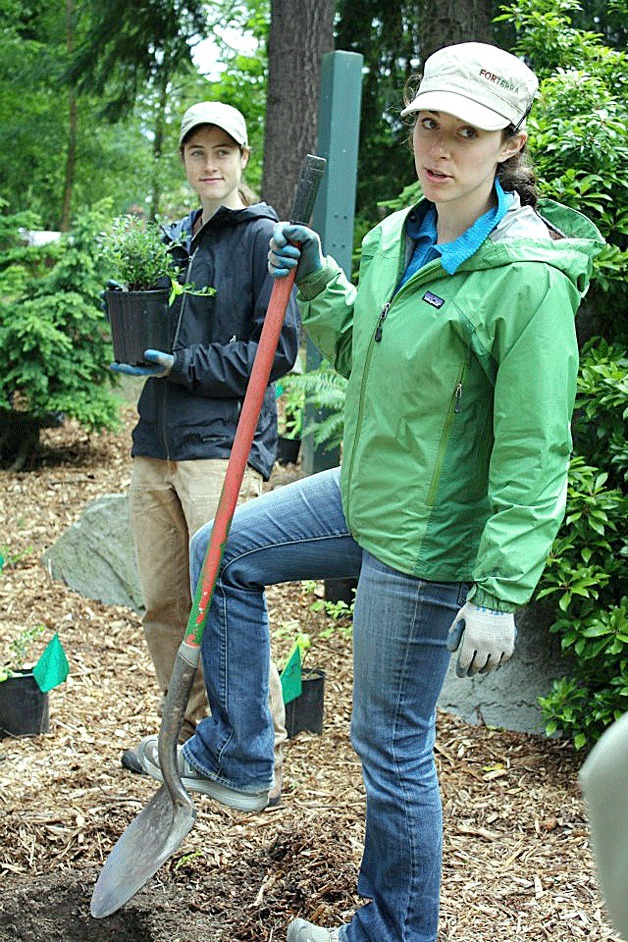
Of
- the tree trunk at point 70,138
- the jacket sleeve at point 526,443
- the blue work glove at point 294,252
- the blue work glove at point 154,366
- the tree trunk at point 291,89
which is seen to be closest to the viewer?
the jacket sleeve at point 526,443

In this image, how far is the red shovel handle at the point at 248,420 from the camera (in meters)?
2.67

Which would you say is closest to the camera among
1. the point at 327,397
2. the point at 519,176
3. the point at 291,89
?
the point at 519,176

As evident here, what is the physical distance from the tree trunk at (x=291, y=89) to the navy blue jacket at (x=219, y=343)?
4804 mm

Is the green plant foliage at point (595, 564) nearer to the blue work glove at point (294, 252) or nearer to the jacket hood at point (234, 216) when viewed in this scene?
the jacket hood at point (234, 216)

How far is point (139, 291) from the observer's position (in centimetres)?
326

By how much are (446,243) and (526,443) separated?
47cm

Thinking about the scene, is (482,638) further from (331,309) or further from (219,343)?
(219,343)

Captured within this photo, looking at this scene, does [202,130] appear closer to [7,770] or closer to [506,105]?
[506,105]

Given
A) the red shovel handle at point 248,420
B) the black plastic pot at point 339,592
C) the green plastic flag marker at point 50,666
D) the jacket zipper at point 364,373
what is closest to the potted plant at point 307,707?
the green plastic flag marker at point 50,666

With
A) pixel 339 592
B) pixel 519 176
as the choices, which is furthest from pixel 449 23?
pixel 519 176

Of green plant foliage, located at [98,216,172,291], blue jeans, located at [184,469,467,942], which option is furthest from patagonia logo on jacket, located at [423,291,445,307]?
green plant foliage, located at [98,216,172,291]

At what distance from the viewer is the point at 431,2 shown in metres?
7.54

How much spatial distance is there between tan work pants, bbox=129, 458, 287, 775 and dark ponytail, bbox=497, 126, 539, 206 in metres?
1.29

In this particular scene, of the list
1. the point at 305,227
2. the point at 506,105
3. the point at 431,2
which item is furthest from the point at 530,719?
the point at 431,2
